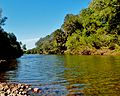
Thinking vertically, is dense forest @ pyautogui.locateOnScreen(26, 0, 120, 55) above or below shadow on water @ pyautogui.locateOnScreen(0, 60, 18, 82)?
above

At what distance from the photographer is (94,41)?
112 metres

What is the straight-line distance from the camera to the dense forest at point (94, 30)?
3819 inches

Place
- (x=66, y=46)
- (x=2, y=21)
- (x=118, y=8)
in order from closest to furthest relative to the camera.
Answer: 1. (x=2, y=21)
2. (x=118, y=8)
3. (x=66, y=46)

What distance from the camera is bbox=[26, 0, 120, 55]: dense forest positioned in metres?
97.0

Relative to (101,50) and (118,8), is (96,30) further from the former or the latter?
(118,8)

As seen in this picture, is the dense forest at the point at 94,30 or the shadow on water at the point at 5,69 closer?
the shadow on water at the point at 5,69

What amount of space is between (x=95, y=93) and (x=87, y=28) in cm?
10444

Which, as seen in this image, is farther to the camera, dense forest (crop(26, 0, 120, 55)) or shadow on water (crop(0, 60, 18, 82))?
dense forest (crop(26, 0, 120, 55))

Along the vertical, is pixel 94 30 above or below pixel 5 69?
above

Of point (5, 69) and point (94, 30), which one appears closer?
point (5, 69)

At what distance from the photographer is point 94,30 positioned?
381 feet

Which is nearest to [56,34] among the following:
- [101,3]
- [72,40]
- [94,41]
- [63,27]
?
[63,27]

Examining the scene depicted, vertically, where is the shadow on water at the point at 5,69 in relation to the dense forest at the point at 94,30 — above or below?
below

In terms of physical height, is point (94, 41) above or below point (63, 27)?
below
